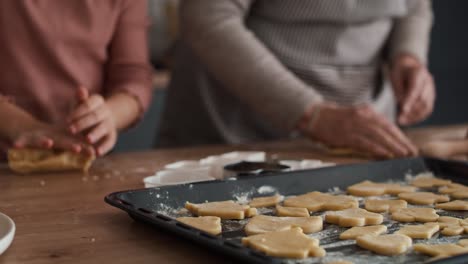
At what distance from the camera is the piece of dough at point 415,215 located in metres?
0.79

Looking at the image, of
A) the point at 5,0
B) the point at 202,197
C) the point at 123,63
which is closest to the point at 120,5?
the point at 123,63

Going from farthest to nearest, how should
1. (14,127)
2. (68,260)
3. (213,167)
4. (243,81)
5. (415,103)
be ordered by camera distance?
(415,103) → (243,81) → (14,127) → (213,167) → (68,260)

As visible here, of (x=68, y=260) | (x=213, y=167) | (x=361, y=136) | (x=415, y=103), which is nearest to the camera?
(x=68, y=260)

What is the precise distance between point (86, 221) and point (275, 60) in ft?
2.41

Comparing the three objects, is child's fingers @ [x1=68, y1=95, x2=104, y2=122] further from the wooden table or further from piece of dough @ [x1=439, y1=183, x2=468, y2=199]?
piece of dough @ [x1=439, y1=183, x2=468, y2=199]

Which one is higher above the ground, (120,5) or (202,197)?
(120,5)

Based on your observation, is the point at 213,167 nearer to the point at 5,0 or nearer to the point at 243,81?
the point at 243,81

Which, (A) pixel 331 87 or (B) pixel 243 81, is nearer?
(B) pixel 243 81

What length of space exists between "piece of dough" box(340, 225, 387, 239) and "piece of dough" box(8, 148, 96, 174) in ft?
1.78

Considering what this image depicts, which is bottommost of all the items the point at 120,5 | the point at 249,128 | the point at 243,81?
the point at 249,128

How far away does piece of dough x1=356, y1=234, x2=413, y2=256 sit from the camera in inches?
25.6

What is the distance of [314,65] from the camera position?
157 centimetres

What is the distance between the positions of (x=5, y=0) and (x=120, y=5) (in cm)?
22

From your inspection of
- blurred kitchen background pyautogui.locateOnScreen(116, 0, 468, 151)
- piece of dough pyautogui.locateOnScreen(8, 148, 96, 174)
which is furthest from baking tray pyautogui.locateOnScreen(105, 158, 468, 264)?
blurred kitchen background pyautogui.locateOnScreen(116, 0, 468, 151)
